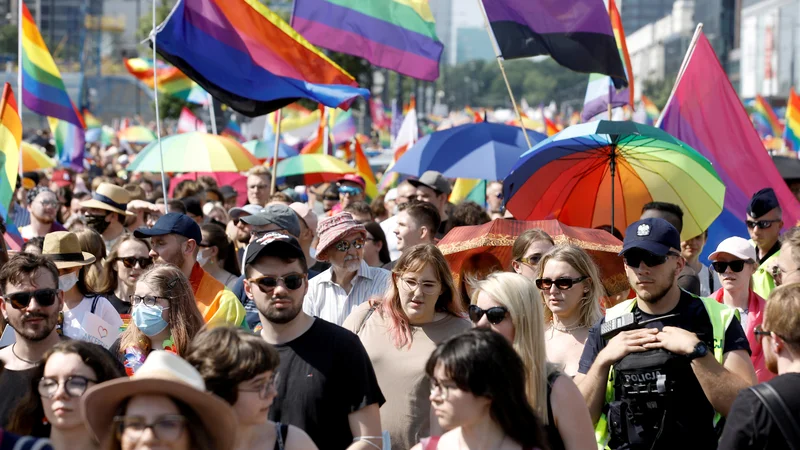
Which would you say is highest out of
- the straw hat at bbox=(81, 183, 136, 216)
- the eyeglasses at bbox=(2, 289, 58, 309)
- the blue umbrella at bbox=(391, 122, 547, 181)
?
the blue umbrella at bbox=(391, 122, 547, 181)

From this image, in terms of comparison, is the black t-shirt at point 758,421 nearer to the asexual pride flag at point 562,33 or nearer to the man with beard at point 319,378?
the man with beard at point 319,378

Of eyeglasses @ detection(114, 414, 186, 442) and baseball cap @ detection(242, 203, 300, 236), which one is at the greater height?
baseball cap @ detection(242, 203, 300, 236)

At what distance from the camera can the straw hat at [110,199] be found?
9.25 m

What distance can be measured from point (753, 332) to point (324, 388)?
1.96m

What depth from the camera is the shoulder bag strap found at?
3592mm

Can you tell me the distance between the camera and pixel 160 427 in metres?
3.27

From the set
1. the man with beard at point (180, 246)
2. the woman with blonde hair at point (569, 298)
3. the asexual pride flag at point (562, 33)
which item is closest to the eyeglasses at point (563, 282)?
the woman with blonde hair at point (569, 298)

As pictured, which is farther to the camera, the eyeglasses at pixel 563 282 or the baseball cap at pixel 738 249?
the baseball cap at pixel 738 249

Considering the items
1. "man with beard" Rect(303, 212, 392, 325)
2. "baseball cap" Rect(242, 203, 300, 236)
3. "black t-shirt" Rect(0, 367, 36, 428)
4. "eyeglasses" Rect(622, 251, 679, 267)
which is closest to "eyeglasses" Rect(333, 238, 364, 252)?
"man with beard" Rect(303, 212, 392, 325)

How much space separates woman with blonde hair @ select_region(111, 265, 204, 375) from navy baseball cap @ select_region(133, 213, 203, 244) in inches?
51.6

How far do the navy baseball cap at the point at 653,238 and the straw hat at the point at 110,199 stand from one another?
5.38m

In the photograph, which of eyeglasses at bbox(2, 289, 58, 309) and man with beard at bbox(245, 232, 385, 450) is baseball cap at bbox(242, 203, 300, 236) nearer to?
eyeglasses at bbox(2, 289, 58, 309)

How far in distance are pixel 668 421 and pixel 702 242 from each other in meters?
3.47

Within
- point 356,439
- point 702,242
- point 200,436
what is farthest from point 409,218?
point 200,436
